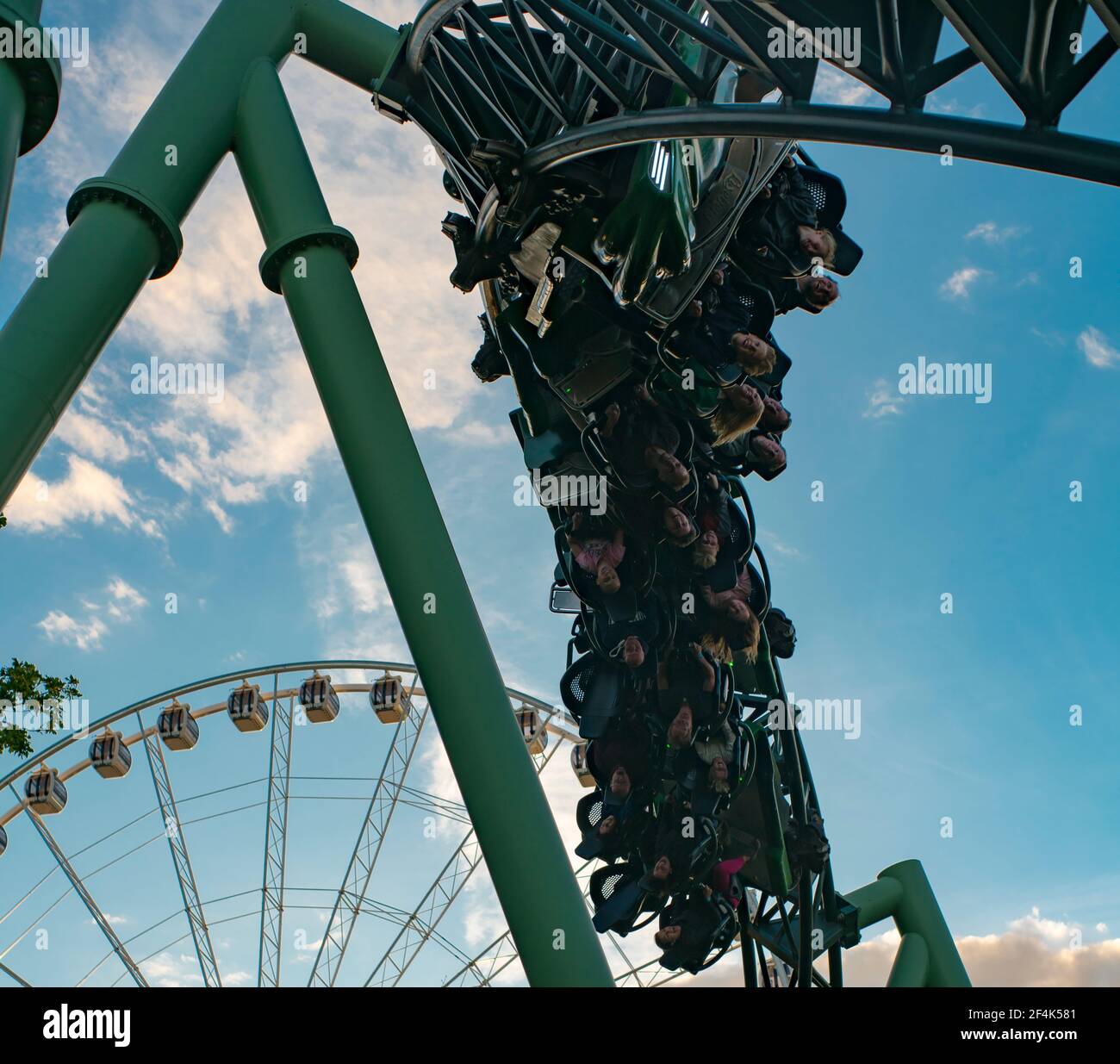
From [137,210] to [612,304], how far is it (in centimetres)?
396

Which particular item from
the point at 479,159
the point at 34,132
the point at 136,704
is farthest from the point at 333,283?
the point at 136,704

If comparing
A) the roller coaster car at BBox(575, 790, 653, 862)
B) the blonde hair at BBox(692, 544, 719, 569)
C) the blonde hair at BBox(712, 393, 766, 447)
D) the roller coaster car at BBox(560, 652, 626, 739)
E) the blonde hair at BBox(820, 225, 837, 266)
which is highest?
the blonde hair at BBox(820, 225, 837, 266)

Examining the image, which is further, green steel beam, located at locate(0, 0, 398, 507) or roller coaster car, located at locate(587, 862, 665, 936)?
roller coaster car, located at locate(587, 862, 665, 936)

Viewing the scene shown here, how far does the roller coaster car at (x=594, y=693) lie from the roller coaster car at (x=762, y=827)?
2008mm

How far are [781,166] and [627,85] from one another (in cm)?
243

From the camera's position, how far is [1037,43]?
5500 mm

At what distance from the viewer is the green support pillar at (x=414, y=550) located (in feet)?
25.0

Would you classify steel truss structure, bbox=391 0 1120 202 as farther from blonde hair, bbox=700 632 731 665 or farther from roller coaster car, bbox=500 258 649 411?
blonde hair, bbox=700 632 731 665

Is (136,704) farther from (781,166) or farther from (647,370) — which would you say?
(781,166)

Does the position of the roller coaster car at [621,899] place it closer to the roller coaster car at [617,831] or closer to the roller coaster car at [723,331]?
the roller coaster car at [617,831]

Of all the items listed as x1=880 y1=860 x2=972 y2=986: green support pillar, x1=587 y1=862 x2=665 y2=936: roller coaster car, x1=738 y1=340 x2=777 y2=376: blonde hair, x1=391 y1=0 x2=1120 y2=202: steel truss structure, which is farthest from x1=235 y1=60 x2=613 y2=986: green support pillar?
x1=880 y1=860 x2=972 y2=986: green support pillar

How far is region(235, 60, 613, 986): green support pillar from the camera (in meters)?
7.62

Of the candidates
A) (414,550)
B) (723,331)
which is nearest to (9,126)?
(414,550)

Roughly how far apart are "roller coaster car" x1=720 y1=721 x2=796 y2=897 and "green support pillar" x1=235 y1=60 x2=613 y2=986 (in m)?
6.20
